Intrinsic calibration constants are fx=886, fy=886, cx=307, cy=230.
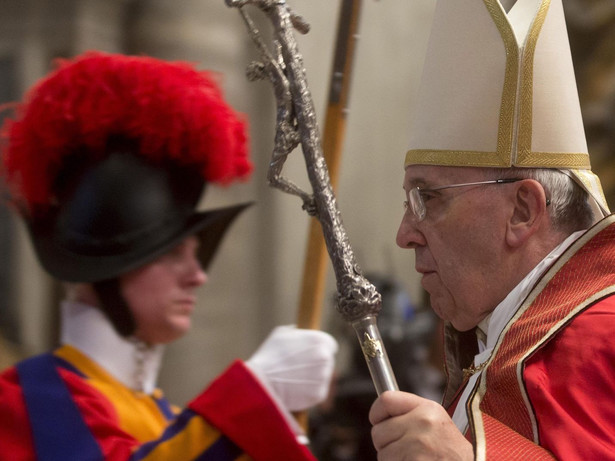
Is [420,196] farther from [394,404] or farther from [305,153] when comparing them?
[394,404]

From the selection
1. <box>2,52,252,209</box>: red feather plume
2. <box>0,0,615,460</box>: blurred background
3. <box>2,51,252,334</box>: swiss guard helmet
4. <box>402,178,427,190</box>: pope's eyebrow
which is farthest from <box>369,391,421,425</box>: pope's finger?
<box>0,0,615,460</box>: blurred background

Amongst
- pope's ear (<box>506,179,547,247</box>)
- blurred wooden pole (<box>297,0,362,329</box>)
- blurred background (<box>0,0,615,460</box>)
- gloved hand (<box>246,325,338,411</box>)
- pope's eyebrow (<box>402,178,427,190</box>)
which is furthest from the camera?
blurred background (<box>0,0,615,460</box>)

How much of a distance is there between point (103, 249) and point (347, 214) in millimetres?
4123

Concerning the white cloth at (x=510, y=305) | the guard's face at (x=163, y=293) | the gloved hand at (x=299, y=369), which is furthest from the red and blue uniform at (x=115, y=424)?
the white cloth at (x=510, y=305)

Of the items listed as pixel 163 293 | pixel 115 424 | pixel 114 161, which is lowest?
pixel 115 424

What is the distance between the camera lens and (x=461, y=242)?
5.84 feet

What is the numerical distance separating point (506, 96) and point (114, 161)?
1.43 metres

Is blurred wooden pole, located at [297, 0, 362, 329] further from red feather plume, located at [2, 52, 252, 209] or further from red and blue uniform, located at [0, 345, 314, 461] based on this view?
red feather plume, located at [2, 52, 252, 209]

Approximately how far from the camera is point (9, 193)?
3012 mm

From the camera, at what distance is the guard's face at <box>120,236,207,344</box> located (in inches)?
109

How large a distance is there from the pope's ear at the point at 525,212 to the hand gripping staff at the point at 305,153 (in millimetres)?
322

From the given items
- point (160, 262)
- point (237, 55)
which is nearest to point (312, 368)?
point (160, 262)

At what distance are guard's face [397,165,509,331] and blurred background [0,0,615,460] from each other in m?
3.07

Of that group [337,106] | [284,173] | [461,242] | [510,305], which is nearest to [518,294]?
[510,305]
